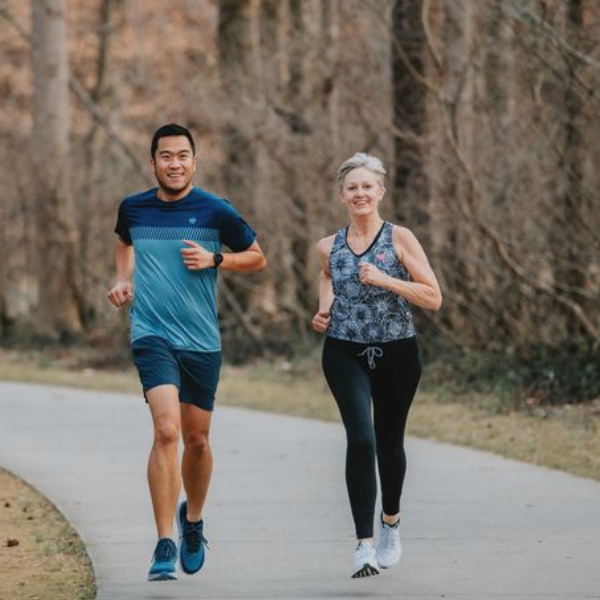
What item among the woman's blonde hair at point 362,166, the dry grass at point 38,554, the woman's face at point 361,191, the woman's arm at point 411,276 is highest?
the woman's blonde hair at point 362,166

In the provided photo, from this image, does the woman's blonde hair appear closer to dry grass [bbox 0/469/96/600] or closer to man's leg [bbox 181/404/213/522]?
man's leg [bbox 181/404/213/522]

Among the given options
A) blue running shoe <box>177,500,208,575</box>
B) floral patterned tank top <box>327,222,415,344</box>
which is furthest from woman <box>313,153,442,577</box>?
blue running shoe <box>177,500,208,575</box>

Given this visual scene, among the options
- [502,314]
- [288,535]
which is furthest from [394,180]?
[288,535]

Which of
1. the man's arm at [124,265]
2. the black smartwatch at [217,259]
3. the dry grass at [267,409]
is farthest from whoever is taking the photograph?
the dry grass at [267,409]

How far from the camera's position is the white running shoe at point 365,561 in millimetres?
7113

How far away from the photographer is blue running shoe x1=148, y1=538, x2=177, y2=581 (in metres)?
7.02

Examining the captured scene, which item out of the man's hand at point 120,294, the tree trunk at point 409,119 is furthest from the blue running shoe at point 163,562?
the tree trunk at point 409,119

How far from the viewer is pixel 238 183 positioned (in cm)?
2205

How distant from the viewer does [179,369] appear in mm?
7328

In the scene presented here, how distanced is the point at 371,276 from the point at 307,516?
233 centimetres

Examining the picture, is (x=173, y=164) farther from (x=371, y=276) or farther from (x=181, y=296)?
(x=371, y=276)

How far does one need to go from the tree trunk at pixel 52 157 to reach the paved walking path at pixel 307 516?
10811 mm

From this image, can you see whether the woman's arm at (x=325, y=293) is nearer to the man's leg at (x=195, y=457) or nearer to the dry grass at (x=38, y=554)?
the man's leg at (x=195, y=457)

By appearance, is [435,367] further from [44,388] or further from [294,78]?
[294,78]
